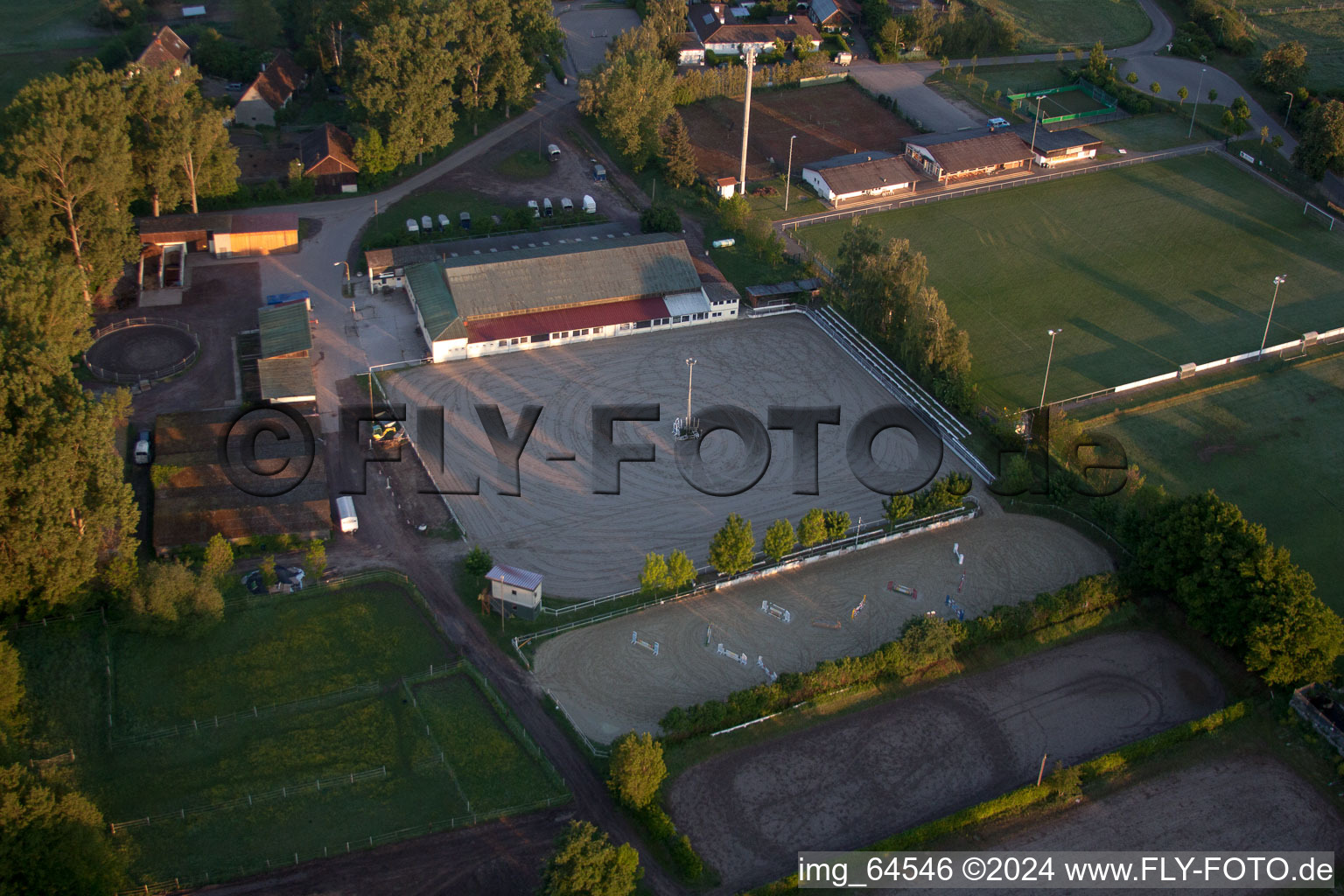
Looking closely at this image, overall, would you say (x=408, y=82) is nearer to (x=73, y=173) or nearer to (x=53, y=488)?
(x=73, y=173)

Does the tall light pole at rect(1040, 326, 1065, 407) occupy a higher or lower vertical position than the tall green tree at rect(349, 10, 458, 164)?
lower

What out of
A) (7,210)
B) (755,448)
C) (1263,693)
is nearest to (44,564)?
(7,210)

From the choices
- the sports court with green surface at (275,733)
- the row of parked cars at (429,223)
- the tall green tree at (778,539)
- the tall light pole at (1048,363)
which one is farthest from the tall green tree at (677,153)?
the sports court with green surface at (275,733)

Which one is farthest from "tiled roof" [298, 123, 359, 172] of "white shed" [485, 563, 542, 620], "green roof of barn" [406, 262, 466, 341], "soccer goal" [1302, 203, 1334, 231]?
"soccer goal" [1302, 203, 1334, 231]

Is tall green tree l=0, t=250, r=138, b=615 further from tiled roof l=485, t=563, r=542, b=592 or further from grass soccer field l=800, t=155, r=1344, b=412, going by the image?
grass soccer field l=800, t=155, r=1344, b=412

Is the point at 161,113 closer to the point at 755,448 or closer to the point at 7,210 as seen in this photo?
the point at 7,210

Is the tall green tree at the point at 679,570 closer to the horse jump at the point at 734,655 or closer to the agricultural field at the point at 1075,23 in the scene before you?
the horse jump at the point at 734,655
